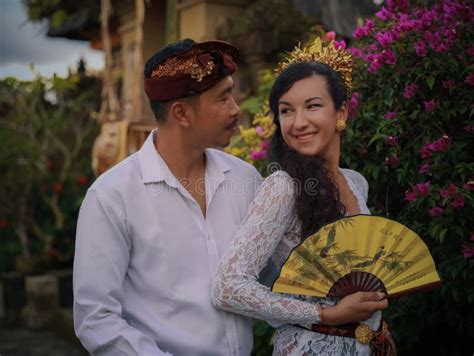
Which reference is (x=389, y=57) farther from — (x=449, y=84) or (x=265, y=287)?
(x=265, y=287)

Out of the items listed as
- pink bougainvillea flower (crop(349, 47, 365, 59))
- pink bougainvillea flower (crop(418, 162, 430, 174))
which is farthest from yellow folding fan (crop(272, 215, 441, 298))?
pink bougainvillea flower (crop(349, 47, 365, 59))

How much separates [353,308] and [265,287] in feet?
0.98

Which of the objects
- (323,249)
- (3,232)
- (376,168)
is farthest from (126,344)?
(3,232)

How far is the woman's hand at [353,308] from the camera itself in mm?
2080

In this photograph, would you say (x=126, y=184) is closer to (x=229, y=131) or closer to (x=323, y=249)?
(x=229, y=131)

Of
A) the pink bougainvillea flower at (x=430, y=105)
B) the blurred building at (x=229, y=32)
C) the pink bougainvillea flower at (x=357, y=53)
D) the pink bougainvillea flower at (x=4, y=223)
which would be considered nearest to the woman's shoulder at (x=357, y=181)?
the pink bougainvillea flower at (x=430, y=105)

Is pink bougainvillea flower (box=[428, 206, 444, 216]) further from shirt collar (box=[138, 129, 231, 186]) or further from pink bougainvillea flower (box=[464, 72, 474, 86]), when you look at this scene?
shirt collar (box=[138, 129, 231, 186])

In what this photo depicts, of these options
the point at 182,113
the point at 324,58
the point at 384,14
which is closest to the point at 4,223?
the point at 384,14

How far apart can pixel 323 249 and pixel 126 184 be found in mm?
722

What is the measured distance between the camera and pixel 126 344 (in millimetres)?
2072

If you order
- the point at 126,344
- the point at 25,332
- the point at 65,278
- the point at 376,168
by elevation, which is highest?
the point at 376,168

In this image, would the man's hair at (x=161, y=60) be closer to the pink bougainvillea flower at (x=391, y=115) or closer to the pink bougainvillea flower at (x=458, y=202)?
the pink bougainvillea flower at (x=391, y=115)

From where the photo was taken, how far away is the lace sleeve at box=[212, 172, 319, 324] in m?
2.06

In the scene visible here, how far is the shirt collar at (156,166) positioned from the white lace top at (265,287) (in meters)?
0.31
